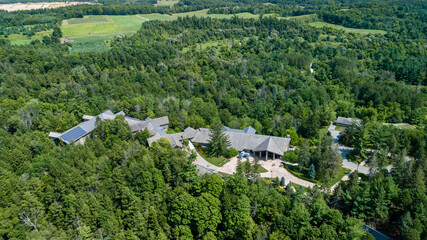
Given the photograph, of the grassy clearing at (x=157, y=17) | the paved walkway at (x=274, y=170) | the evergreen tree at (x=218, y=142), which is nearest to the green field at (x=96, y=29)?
the grassy clearing at (x=157, y=17)

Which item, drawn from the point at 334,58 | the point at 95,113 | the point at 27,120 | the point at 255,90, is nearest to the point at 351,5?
the point at 334,58

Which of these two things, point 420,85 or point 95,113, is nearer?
point 95,113

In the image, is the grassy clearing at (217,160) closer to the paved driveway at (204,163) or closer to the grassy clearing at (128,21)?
the paved driveway at (204,163)

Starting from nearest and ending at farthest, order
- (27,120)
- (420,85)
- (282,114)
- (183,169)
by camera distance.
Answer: (183,169)
(27,120)
(282,114)
(420,85)

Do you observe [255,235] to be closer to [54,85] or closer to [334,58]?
[54,85]

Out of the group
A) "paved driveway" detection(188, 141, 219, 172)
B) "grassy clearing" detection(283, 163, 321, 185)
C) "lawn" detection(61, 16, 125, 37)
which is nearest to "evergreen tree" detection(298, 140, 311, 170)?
"grassy clearing" detection(283, 163, 321, 185)

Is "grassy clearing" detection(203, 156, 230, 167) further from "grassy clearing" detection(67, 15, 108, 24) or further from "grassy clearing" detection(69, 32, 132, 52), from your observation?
"grassy clearing" detection(67, 15, 108, 24)
